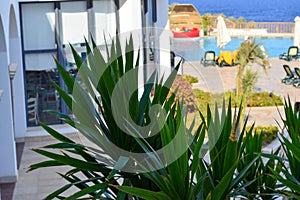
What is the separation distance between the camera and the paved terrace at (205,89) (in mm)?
9492

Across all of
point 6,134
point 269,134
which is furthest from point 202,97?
point 6,134

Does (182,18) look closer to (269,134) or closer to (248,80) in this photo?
(248,80)

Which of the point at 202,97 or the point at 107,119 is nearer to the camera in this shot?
the point at 107,119

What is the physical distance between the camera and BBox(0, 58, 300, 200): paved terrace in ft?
31.1

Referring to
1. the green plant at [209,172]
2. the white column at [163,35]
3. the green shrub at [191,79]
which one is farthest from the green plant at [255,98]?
the green plant at [209,172]

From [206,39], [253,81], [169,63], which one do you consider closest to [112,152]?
[169,63]

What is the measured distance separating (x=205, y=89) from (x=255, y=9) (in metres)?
35.7

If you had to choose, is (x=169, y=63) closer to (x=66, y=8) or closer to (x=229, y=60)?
(x=66, y=8)

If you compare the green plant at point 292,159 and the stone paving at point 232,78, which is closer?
the green plant at point 292,159

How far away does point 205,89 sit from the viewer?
19.8m

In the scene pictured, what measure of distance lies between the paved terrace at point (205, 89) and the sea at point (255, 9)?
25.9m

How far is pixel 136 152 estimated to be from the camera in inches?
134

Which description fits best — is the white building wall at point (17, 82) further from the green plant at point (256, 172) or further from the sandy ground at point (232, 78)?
the green plant at point (256, 172)

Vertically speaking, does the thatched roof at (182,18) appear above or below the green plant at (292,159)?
above
